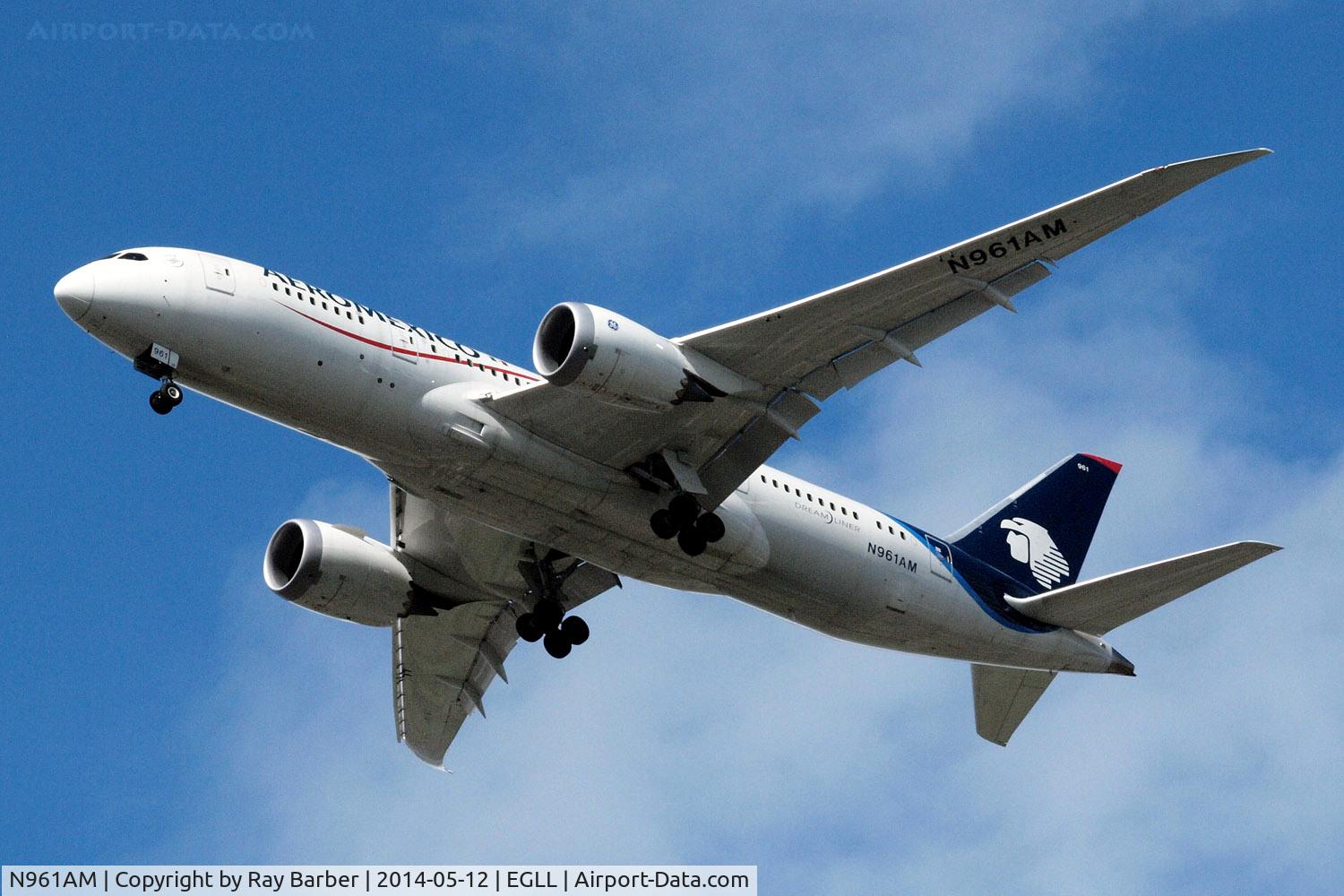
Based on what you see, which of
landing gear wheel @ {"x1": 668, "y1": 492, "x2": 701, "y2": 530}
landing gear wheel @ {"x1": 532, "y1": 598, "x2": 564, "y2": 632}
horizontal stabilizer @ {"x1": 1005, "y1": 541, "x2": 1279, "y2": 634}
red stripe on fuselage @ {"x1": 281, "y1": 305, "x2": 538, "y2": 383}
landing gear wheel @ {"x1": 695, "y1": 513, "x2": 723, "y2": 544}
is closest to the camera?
red stripe on fuselage @ {"x1": 281, "y1": 305, "x2": 538, "y2": 383}

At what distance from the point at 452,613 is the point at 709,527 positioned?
8.40 meters

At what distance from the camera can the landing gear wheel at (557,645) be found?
112 ft

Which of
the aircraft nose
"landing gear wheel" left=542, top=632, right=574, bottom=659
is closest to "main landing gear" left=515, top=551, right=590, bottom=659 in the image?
"landing gear wheel" left=542, top=632, right=574, bottom=659

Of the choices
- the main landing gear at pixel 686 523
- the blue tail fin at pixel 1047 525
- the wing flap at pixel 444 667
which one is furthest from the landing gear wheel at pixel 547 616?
the blue tail fin at pixel 1047 525

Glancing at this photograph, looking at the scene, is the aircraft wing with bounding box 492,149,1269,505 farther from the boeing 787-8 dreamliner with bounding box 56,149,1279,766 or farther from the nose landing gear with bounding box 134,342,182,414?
the nose landing gear with bounding box 134,342,182,414

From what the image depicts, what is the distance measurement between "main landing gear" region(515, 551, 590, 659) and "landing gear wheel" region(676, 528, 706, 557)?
4.82 m

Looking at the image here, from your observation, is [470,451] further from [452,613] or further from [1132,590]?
[1132,590]

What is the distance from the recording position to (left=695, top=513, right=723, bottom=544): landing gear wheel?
30.2 meters

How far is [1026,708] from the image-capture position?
122 feet

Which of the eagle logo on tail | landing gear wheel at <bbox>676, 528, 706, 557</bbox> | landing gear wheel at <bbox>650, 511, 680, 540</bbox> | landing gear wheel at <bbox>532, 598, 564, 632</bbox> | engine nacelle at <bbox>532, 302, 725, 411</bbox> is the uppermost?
the eagle logo on tail

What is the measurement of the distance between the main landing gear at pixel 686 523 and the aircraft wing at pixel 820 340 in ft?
1.54

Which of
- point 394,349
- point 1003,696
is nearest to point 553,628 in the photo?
point 394,349

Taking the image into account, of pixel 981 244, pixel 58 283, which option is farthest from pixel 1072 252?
pixel 58 283

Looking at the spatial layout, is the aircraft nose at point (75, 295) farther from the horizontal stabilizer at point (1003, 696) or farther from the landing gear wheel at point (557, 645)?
the horizontal stabilizer at point (1003, 696)
